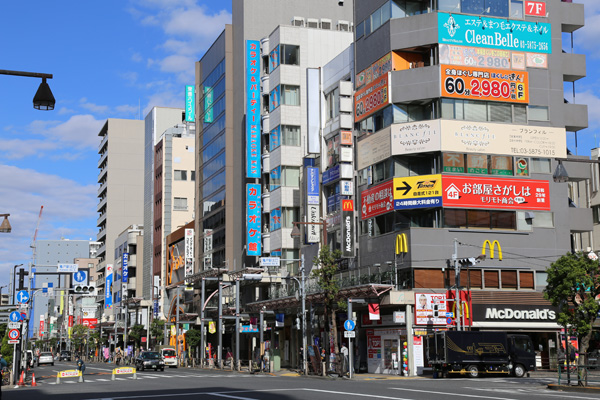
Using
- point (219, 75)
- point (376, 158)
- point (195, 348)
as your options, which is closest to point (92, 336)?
point (195, 348)

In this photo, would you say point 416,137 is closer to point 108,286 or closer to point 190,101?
point 190,101

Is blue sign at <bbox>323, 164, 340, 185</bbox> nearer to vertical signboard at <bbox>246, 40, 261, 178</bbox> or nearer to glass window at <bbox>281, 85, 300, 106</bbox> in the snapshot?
glass window at <bbox>281, 85, 300, 106</bbox>

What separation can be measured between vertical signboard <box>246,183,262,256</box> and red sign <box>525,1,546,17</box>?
31984mm

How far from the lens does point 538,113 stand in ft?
186

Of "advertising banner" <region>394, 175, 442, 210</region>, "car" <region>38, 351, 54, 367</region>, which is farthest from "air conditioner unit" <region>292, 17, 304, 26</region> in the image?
"car" <region>38, 351, 54, 367</region>

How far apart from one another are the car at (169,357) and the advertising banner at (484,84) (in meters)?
41.5

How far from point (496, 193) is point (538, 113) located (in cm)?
726

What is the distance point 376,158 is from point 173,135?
7768 cm

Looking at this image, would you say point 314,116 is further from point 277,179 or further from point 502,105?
point 502,105

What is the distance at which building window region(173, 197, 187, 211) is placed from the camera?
416 ft

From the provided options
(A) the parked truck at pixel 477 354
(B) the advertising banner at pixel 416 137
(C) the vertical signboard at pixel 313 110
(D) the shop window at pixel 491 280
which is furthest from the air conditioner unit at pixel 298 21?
(A) the parked truck at pixel 477 354

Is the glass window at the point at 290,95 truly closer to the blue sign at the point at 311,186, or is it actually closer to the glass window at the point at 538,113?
the blue sign at the point at 311,186

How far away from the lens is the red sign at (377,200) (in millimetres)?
55062

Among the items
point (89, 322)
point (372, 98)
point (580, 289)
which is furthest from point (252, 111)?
point (89, 322)
